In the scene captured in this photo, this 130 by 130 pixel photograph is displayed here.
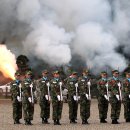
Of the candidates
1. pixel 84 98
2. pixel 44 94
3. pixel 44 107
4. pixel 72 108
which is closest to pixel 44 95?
pixel 44 94

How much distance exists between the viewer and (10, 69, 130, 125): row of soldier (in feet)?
70.8

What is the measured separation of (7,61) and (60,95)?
1266 centimetres

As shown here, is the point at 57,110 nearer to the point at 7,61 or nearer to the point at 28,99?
the point at 28,99

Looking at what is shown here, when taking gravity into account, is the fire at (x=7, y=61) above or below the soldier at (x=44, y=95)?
above

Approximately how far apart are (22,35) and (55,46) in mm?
3229

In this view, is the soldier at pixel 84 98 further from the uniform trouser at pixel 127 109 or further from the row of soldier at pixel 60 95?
the uniform trouser at pixel 127 109

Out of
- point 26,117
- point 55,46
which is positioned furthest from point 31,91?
point 55,46

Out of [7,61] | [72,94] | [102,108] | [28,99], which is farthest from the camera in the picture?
[7,61]

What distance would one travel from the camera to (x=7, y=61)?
111ft

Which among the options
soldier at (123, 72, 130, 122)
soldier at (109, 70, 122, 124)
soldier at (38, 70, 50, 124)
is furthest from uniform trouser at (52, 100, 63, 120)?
soldier at (123, 72, 130, 122)

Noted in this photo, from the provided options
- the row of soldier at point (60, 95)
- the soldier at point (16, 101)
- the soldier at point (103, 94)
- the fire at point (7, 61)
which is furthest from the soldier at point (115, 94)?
the fire at point (7, 61)

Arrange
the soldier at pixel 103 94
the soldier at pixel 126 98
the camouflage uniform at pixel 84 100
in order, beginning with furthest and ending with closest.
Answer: the soldier at pixel 126 98
the soldier at pixel 103 94
the camouflage uniform at pixel 84 100

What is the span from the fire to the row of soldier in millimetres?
10998

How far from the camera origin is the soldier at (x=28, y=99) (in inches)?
846
